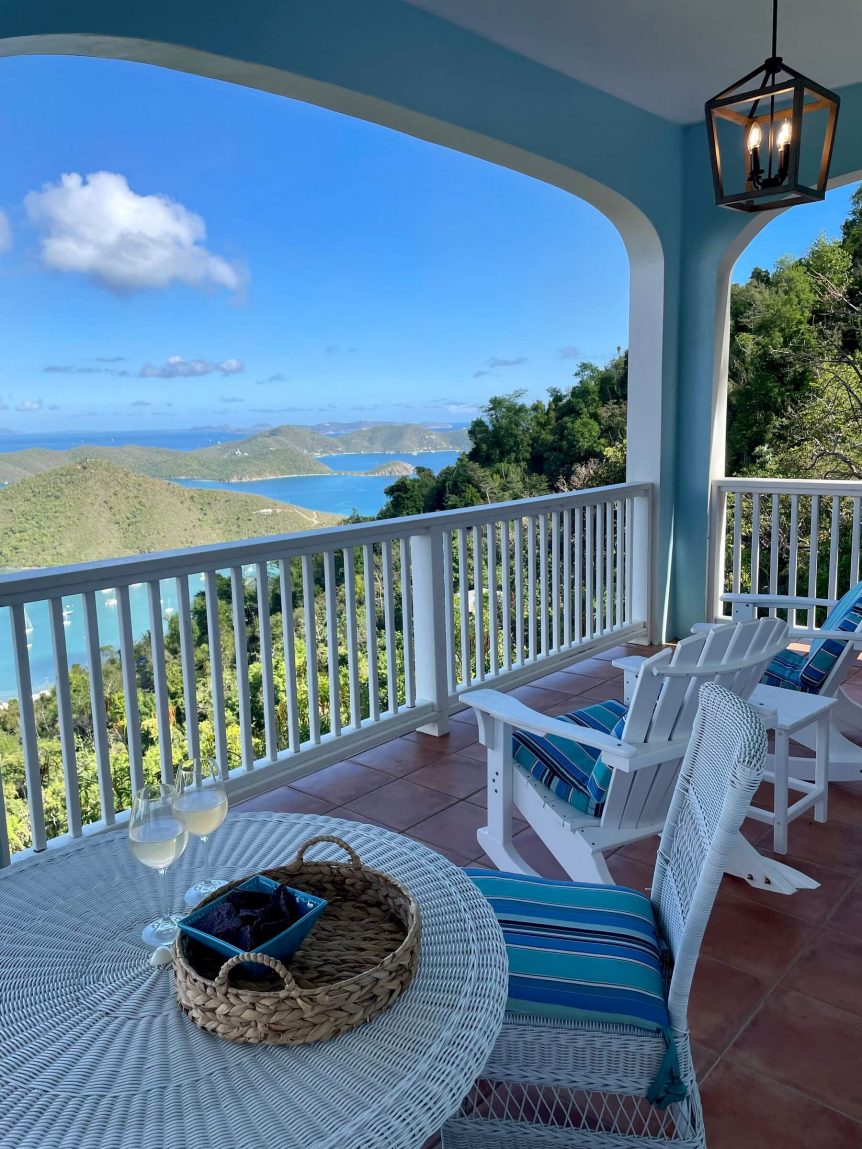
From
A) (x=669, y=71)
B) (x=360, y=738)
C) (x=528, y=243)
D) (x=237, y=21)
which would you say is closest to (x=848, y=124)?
(x=669, y=71)

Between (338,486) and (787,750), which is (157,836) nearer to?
(787,750)

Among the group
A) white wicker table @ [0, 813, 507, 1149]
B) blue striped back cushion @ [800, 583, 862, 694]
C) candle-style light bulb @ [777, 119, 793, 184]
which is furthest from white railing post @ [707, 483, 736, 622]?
white wicker table @ [0, 813, 507, 1149]

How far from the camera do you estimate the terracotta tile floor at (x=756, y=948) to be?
5.92 ft

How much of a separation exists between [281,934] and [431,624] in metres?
2.92

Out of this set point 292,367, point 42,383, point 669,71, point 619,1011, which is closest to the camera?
point 619,1011

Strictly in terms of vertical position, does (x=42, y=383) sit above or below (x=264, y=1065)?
above

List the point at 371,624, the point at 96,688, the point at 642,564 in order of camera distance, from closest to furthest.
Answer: the point at 96,688 → the point at 371,624 → the point at 642,564

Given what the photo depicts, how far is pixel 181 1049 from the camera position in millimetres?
1034

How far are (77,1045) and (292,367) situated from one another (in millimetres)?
21746

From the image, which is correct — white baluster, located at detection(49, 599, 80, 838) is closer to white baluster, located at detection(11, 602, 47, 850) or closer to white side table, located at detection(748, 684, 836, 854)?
white baluster, located at detection(11, 602, 47, 850)

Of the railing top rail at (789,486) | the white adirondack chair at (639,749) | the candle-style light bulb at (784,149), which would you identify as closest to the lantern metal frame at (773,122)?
the candle-style light bulb at (784,149)

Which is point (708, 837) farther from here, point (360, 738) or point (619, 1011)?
point (360, 738)

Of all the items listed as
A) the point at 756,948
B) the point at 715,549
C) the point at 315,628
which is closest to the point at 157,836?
the point at 756,948

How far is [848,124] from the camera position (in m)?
4.62
